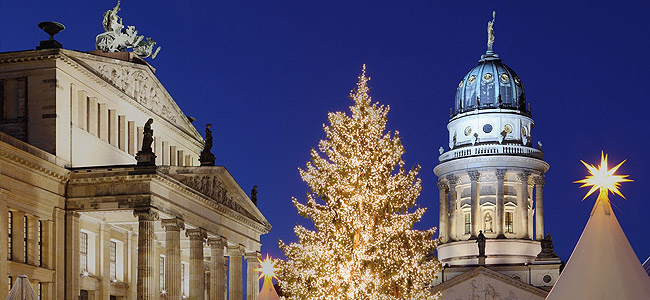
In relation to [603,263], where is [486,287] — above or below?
above

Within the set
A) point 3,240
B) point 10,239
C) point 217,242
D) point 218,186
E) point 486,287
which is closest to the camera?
point 3,240

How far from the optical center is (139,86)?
53188mm

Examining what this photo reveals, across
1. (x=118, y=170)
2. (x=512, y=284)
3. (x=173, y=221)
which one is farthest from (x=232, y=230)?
(x=512, y=284)

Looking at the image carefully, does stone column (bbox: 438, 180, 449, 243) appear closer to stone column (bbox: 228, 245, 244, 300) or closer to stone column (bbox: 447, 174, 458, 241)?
stone column (bbox: 447, 174, 458, 241)

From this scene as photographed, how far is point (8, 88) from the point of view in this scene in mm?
46562

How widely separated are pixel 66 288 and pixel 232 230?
14.1 meters

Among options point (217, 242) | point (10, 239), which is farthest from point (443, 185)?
point (10, 239)

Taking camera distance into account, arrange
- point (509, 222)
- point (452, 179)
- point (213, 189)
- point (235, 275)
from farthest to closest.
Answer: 1. point (452, 179)
2. point (509, 222)
3. point (235, 275)
4. point (213, 189)

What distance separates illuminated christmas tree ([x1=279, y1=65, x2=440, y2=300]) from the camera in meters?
32.2

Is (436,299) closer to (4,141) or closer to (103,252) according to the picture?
(4,141)

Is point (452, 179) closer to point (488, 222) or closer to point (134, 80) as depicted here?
point (488, 222)

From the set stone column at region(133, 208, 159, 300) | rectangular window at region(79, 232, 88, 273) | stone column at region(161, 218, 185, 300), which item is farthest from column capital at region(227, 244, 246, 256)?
stone column at region(133, 208, 159, 300)

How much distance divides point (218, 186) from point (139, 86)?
21.5ft

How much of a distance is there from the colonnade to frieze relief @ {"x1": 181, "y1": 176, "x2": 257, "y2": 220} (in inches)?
1964
